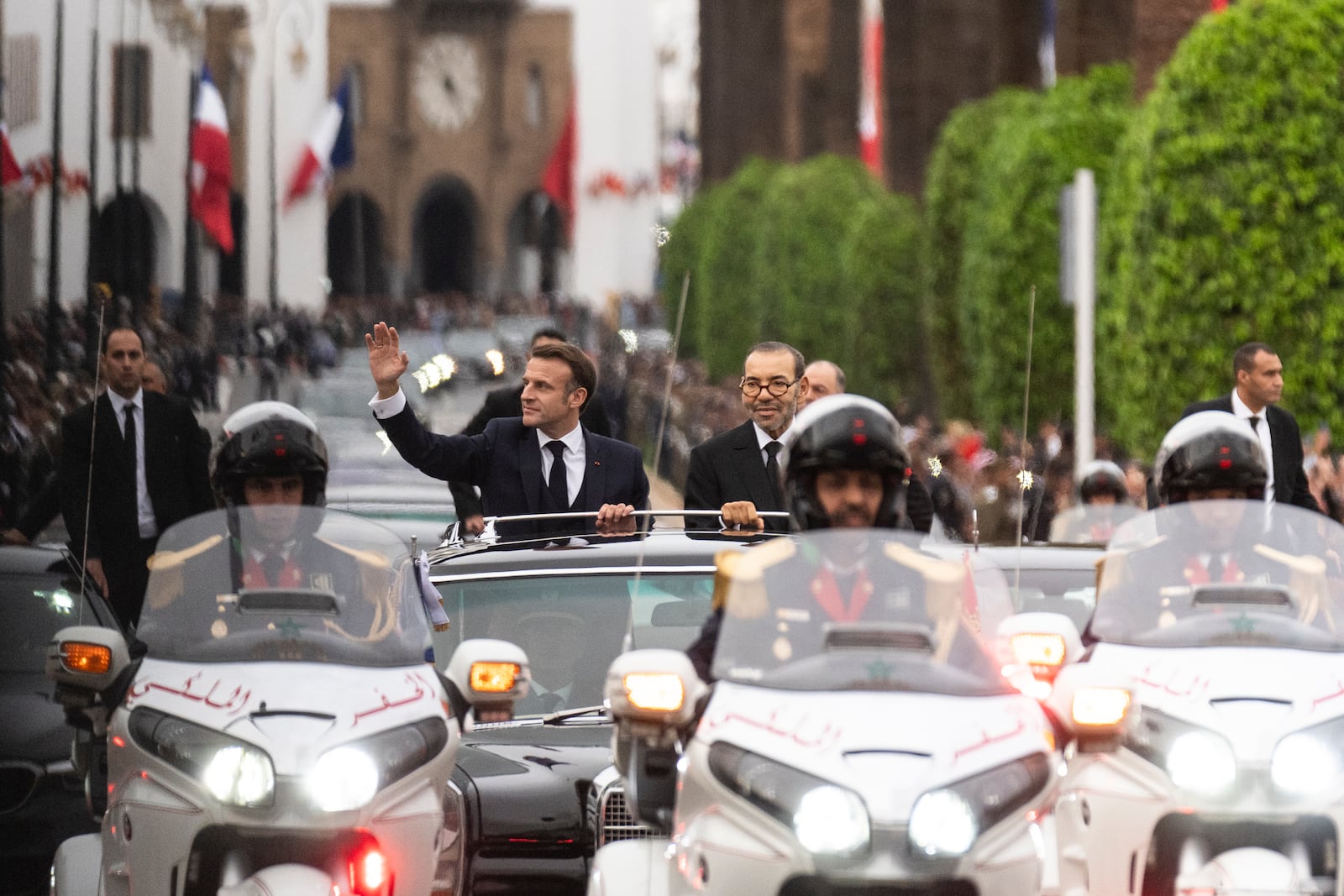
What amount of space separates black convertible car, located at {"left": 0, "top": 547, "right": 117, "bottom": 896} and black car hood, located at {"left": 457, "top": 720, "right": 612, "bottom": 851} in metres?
1.73

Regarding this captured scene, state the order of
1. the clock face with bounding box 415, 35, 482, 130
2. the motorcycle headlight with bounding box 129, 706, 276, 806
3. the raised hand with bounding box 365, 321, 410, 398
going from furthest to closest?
1. the clock face with bounding box 415, 35, 482, 130
2. the raised hand with bounding box 365, 321, 410, 398
3. the motorcycle headlight with bounding box 129, 706, 276, 806

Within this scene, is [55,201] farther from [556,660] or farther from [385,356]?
[556,660]

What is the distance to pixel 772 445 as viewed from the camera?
28.2 feet

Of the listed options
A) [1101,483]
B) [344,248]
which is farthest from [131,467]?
[344,248]

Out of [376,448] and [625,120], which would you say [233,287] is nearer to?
[376,448]

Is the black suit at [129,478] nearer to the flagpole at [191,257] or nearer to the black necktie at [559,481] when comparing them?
the black necktie at [559,481]

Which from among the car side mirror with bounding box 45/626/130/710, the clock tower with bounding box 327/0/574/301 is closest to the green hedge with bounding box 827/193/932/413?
the car side mirror with bounding box 45/626/130/710

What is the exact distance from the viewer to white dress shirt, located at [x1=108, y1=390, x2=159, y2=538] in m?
9.47

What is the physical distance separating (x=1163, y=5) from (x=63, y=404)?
13.9 m

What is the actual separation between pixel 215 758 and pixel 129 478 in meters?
4.25

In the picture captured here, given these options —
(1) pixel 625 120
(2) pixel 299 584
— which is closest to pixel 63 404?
(2) pixel 299 584

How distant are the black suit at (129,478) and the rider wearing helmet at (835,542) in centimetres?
443

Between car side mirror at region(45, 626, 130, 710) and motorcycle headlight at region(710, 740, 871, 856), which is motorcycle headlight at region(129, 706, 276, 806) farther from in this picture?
motorcycle headlight at region(710, 740, 871, 856)

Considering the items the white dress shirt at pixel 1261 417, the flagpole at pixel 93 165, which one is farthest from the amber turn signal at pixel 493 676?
the flagpole at pixel 93 165
